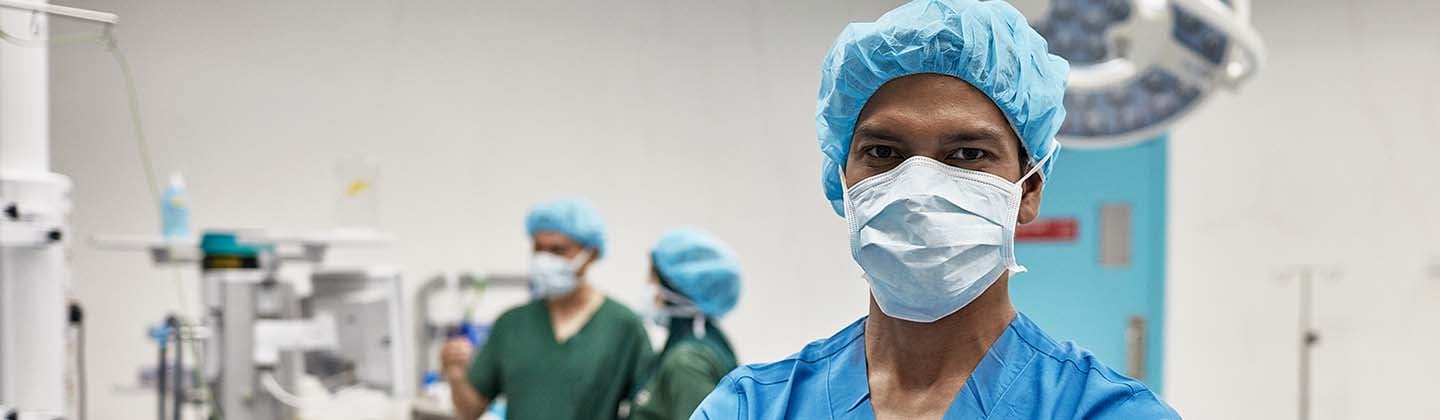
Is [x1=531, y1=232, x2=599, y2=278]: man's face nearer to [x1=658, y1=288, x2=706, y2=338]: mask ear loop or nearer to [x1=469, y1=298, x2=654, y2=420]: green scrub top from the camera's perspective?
[x1=469, y1=298, x2=654, y2=420]: green scrub top

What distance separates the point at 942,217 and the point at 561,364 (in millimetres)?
1618

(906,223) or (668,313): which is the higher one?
(906,223)

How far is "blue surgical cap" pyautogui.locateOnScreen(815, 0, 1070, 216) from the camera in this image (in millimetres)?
917

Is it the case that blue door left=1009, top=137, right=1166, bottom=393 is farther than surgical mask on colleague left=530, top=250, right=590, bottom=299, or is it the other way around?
blue door left=1009, top=137, right=1166, bottom=393

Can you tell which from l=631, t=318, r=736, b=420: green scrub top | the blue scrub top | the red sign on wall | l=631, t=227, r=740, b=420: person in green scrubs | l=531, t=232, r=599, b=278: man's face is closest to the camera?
the blue scrub top

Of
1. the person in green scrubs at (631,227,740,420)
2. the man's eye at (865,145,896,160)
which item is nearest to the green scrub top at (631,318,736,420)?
the person in green scrubs at (631,227,740,420)

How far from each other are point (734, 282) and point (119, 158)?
133cm

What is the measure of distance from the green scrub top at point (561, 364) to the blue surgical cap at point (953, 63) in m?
1.54

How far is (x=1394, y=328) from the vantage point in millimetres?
4086

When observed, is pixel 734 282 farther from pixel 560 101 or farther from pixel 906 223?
pixel 906 223

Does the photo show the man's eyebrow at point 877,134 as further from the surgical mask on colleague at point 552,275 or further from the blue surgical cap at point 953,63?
the surgical mask on colleague at point 552,275

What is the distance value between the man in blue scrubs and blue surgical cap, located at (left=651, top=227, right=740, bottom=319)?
4.46 ft

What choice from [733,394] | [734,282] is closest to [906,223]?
[733,394]

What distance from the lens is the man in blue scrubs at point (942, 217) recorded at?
36.1 inches
